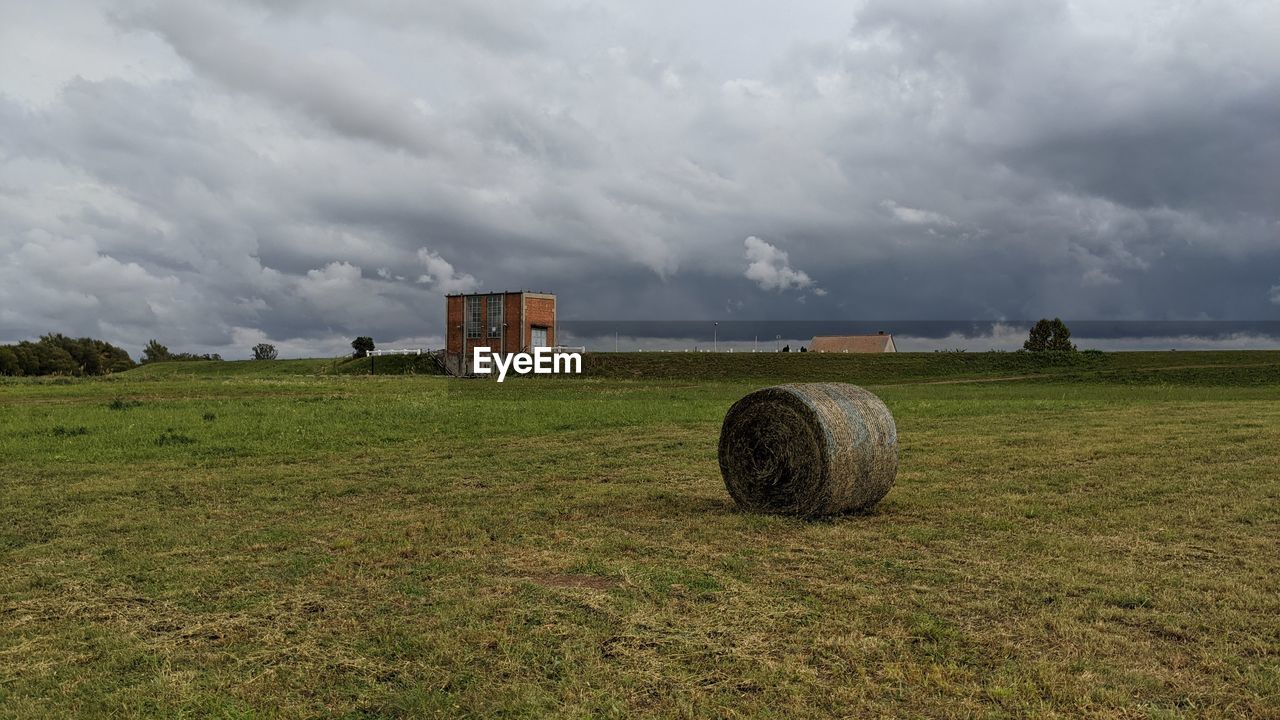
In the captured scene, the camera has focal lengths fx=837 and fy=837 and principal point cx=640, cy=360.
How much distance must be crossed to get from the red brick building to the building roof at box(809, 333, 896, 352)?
156ft

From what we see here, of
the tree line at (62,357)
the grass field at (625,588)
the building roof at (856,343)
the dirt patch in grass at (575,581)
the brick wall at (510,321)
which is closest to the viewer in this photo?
the grass field at (625,588)

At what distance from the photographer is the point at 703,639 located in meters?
6.48

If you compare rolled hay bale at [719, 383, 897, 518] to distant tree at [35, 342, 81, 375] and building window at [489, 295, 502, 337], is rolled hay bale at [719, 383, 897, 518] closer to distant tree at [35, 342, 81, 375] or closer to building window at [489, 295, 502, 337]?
building window at [489, 295, 502, 337]

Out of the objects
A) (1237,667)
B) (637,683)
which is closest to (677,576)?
(637,683)

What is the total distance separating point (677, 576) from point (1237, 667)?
4.50 meters

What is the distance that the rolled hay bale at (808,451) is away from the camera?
37.1 ft

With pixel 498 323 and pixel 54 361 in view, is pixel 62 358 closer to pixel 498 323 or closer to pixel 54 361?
pixel 54 361

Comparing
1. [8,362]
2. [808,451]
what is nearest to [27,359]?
[8,362]

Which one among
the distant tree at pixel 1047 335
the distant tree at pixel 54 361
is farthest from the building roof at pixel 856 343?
the distant tree at pixel 54 361

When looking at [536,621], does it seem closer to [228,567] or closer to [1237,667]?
[228,567]

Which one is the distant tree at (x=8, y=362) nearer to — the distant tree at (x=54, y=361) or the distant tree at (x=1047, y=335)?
the distant tree at (x=54, y=361)

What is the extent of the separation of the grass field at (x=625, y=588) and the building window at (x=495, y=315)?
2356 inches

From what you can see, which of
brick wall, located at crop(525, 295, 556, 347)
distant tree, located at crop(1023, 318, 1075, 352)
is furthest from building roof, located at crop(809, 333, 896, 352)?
brick wall, located at crop(525, 295, 556, 347)

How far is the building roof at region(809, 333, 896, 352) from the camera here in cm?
11619
